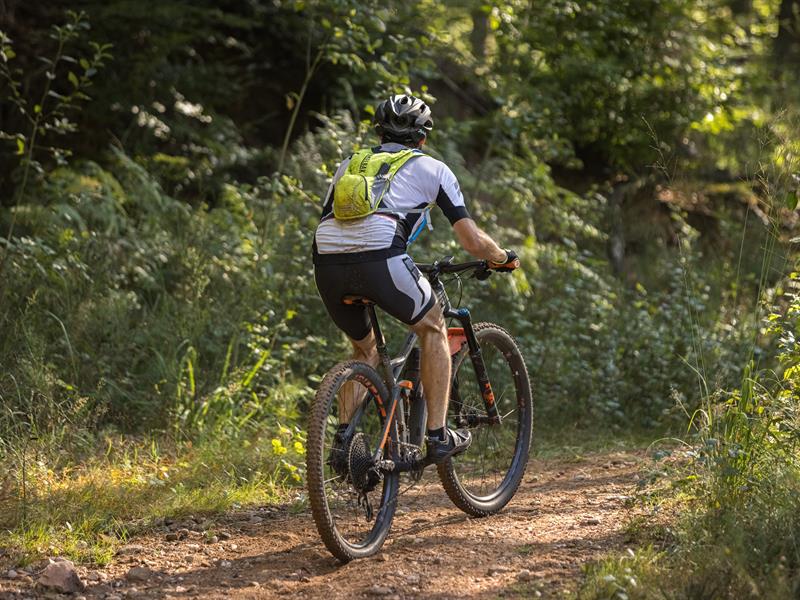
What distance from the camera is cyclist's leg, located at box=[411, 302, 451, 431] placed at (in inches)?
202

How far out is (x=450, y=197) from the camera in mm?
5031

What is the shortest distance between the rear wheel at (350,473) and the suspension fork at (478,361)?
2.30 ft

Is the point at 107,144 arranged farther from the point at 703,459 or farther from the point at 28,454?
the point at 703,459

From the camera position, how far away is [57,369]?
6.83 metres

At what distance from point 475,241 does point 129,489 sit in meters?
2.43

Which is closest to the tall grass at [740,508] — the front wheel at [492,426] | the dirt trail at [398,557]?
the dirt trail at [398,557]

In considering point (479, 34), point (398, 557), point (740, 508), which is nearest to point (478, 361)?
point (398, 557)

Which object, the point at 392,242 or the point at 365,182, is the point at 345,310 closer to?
the point at 392,242

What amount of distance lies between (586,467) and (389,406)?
2.47m

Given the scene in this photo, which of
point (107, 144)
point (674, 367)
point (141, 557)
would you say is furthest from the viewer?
point (107, 144)

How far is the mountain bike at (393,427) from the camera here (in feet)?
15.5

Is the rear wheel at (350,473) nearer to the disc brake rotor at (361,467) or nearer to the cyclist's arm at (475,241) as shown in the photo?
the disc brake rotor at (361,467)

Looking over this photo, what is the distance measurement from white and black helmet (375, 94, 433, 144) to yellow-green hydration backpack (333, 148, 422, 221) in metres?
0.12

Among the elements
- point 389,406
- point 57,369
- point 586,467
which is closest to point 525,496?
point 586,467
